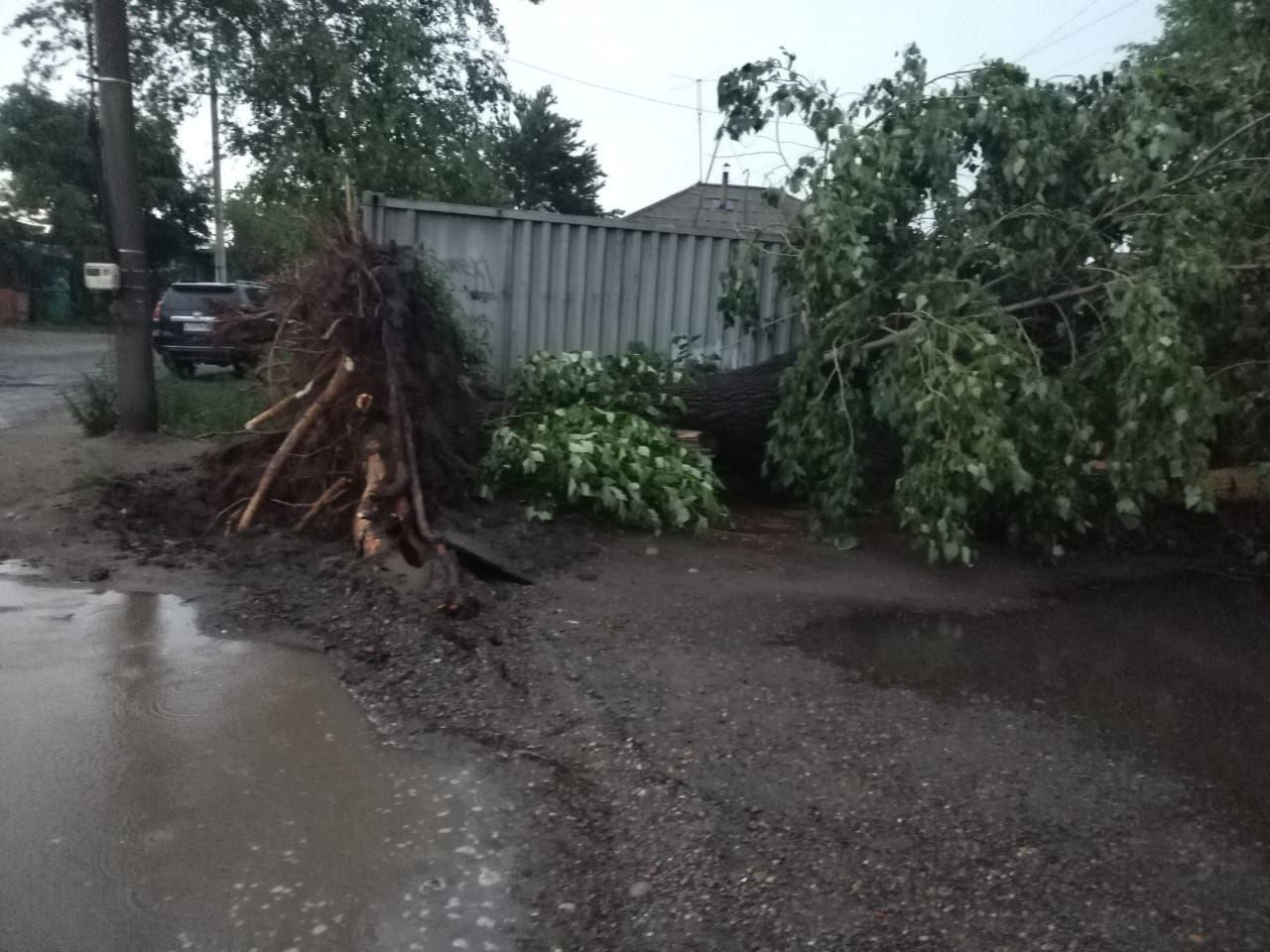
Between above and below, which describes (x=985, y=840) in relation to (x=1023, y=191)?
below

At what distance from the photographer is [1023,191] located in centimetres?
797

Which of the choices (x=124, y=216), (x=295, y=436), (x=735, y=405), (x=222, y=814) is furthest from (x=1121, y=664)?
(x=124, y=216)

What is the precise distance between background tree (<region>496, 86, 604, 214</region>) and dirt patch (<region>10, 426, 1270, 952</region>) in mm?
31899

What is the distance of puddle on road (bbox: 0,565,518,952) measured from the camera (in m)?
3.28

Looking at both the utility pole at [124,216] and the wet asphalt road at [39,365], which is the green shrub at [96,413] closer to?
the utility pole at [124,216]

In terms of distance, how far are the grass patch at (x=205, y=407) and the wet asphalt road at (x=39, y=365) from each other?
0.96 m

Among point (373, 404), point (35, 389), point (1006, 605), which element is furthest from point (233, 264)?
point (1006, 605)

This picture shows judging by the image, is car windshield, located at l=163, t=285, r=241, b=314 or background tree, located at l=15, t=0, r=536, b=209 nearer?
background tree, located at l=15, t=0, r=536, b=209

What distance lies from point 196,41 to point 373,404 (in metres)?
9.46

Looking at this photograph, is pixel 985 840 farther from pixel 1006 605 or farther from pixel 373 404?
pixel 373 404

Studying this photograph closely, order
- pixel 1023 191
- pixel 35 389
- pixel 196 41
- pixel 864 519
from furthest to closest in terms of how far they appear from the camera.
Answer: pixel 35 389 < pixel 196 41 < pixel 864 519 < pixel 1023 191

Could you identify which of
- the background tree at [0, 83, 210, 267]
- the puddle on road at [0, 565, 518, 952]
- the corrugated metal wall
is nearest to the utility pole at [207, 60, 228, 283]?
the background tree at [0, 83, 210, 267]

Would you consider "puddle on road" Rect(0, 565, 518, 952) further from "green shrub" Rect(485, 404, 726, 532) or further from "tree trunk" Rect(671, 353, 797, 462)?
"tree trunk" Rect(671, 353, 797, 462)

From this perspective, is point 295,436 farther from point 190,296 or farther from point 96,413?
point 190,296
